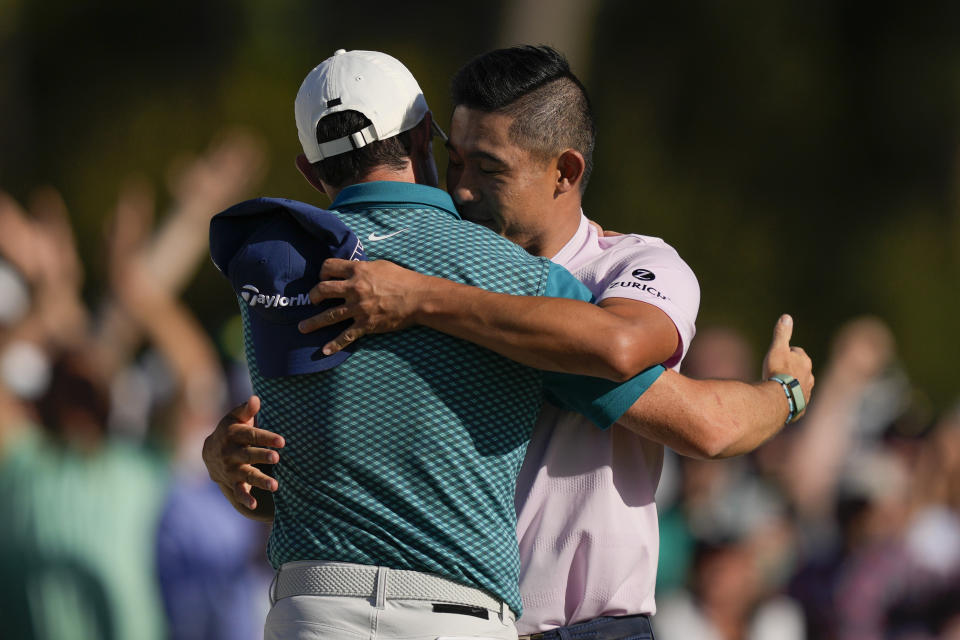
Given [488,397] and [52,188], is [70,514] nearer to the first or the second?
[52,188]

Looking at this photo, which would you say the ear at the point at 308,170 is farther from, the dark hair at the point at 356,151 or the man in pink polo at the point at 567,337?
the man in pink polo at the point at 567,337

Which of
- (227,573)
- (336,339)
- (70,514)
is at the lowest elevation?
(227,573)

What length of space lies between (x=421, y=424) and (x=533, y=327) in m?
0.26

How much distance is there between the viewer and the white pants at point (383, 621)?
2236 millimetres

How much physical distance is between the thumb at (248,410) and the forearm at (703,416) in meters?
0.70

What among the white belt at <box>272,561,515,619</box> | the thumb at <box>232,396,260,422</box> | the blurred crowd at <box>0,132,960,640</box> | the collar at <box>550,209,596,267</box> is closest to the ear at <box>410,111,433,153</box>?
the collar at <box>550,209,596,267</box>

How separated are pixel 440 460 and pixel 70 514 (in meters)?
4.69

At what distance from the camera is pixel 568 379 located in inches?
94.3

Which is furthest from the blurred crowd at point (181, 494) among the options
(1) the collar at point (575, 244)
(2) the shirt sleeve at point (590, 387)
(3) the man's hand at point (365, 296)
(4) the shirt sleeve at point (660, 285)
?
(3) the man's hand at point (365, 296)

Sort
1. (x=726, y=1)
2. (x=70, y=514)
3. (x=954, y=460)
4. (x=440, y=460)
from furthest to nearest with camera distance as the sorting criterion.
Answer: (x=726, y=1) → (x=954, y=460) → (x=70, y=514) → (x=440, y=460)

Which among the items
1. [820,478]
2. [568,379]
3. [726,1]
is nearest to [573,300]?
[568,379]

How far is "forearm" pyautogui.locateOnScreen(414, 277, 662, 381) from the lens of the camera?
88.6 inches

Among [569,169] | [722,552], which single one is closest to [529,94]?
[569,169]

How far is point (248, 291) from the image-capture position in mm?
2375
